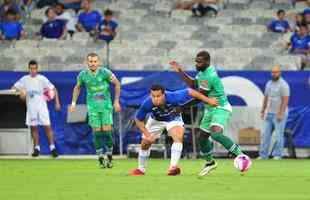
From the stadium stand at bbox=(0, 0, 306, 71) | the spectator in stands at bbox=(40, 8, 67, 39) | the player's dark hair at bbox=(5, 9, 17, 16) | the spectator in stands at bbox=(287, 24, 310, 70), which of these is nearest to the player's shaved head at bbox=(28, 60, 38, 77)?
the stadium stand at bbox=(0, 0, 306, 71)

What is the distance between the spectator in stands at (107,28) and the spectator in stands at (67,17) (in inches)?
41.9

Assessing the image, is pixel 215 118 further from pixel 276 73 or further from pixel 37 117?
pixel 37 117

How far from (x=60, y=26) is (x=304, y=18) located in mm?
7048

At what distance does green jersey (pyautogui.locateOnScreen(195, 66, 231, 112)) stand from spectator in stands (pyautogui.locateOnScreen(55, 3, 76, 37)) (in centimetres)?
1302

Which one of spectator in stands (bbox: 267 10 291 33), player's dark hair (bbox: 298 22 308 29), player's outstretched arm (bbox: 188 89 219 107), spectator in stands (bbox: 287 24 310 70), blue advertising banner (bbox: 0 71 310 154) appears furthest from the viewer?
spectator in stands (bbox: 267 10 291 33)

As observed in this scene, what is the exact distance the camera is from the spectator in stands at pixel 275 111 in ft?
83.5

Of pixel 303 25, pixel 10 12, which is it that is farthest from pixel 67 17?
pixel 303 25

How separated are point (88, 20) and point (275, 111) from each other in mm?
7375

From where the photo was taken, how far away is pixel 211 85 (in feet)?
58.1

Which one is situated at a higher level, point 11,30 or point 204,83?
point 11,30

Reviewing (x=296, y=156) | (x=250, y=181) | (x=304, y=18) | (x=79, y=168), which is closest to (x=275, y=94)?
(x=296, y=156)

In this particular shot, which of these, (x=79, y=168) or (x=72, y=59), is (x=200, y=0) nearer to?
(x=72, y=59)

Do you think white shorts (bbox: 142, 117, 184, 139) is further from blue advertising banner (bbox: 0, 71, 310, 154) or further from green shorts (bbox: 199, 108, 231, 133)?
blue advertising banner (bbox: 0, 71, 310, 154)

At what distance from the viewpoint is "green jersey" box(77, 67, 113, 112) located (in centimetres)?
2081
